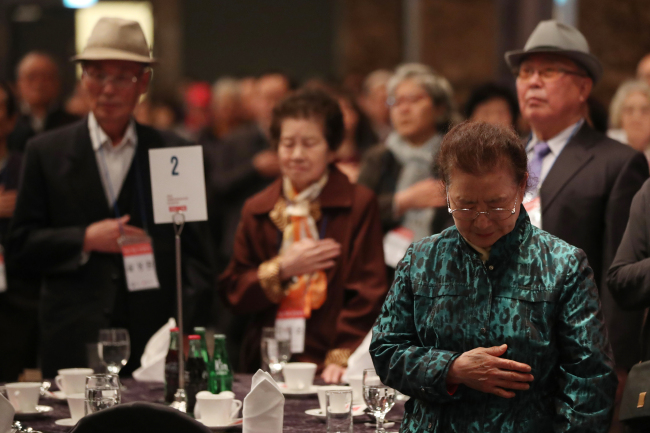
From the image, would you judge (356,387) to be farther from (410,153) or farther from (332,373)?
(410,153)

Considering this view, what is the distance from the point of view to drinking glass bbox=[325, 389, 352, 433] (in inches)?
98.5

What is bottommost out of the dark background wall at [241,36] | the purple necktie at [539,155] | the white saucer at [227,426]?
the white saucer at [227,426]

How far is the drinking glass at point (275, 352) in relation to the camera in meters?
3.32

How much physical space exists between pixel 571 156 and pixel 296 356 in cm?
139

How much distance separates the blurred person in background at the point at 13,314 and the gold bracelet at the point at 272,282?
5.59 feet

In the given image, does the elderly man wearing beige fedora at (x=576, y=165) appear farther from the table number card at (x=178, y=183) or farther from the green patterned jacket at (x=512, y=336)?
the table number card at (x=178, y=183)

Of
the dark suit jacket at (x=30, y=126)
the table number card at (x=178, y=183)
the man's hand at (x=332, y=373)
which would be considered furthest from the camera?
the dark suit jacket at (x=30, y=126)

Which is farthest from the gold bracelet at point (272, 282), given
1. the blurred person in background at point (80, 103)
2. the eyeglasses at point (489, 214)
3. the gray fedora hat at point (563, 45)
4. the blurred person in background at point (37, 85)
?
the blurred person in background at point (80, 103)

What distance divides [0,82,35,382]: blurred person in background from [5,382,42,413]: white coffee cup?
1.93m

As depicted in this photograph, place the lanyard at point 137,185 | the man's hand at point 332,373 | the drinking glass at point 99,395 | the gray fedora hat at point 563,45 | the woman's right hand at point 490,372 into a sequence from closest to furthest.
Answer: the woman's right hand at point 490,372 → the drinking glass at point 99,395 → the man's hand at point 332,373 → the gray fedora hat at point 563,45 → the lanyard at point 137,185

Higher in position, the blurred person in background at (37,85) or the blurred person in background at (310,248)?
the blurred person in background at (37,85)

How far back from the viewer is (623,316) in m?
3.39

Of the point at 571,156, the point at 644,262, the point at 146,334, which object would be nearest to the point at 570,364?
the point at 644,262

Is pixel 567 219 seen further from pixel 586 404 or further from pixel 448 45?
pixel 448 45
